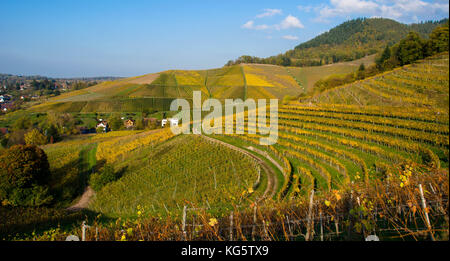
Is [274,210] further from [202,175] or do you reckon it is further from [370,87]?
[370,87]

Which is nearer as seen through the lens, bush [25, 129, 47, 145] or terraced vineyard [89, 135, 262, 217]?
terraced vineyard [89, 135, 262, 217]

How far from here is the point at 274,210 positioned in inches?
216

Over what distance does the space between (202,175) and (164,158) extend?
7.61 m

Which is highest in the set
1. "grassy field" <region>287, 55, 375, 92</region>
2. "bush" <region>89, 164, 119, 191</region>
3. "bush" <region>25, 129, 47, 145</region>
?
"grassy field" <region>287, 55, 375, 92</region>

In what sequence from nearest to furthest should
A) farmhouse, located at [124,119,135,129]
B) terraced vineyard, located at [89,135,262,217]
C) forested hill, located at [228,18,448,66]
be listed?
terraced vineyard, located at [89,135,262,217] → farmhouse, located at [124,119,135,129] → forested hill, located at [228,18,448,66]

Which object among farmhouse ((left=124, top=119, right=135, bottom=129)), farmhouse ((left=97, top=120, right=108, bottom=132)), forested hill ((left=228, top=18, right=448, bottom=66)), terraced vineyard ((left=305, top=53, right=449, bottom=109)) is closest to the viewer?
terraced vineyard ((left=305, top=53, right=449, bottom=109))

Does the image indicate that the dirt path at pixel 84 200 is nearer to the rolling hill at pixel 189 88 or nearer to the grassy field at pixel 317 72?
the rolling hill at pixel 189 88

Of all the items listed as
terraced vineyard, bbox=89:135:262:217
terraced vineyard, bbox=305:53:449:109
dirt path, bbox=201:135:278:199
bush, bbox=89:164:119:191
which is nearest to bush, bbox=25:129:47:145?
Answer: terraced vineyard, bbox=89:135:262:217

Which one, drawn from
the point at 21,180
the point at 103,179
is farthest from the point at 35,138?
the point at 103,179

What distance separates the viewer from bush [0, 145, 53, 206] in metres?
20.7

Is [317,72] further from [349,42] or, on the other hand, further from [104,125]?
[349,42]

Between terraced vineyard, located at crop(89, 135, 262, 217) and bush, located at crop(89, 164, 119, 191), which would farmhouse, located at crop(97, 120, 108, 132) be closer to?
terraced vineyard, located at crop(89, 135, 262, 217)

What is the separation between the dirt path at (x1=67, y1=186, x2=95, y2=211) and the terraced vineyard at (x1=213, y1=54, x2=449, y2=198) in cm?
1533
